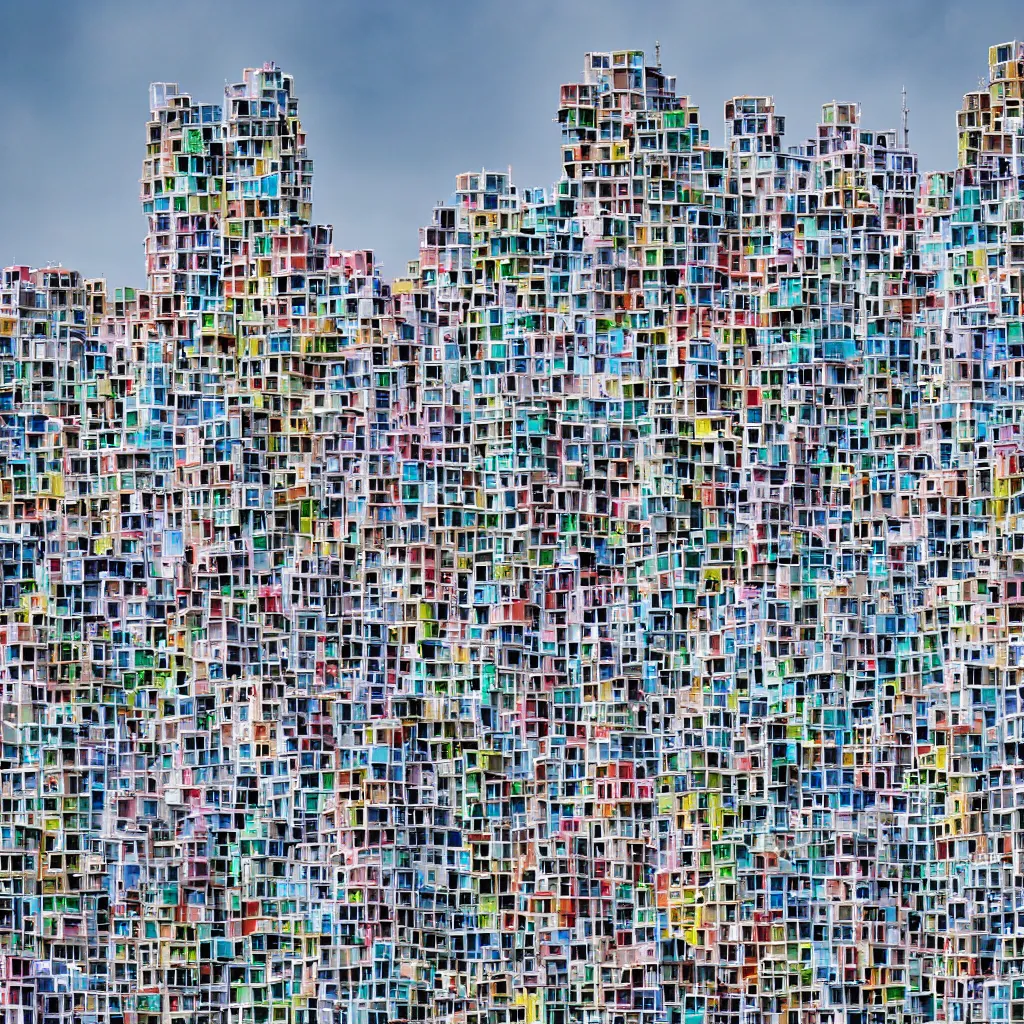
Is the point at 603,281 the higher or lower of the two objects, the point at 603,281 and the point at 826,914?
the higher

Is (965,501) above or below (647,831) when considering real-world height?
above

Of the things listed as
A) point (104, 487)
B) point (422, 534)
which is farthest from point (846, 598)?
point (104, 487)

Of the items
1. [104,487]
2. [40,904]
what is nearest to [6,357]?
[104,487]

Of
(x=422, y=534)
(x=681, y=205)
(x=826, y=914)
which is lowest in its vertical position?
(x=826, y=914)

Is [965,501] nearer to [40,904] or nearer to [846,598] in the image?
[846,598]

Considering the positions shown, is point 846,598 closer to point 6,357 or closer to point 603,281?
point 603,281
